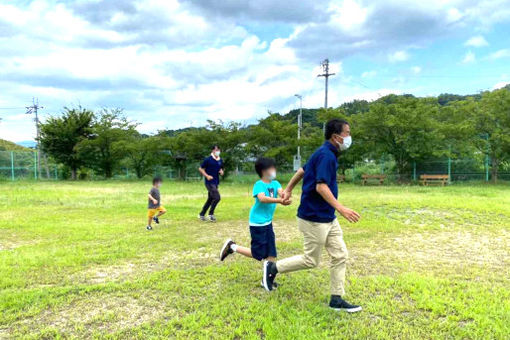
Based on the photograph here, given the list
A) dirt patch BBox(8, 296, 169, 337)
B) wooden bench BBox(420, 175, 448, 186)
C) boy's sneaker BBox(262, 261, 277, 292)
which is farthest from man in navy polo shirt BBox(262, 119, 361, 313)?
wooden bench BBox(420, 175, 448, 186)

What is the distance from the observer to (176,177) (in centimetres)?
2566

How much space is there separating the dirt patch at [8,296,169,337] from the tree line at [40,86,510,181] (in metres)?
17.1

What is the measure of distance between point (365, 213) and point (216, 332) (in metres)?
6.89

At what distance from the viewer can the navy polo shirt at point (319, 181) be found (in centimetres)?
329

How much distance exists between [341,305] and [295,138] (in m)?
18.1

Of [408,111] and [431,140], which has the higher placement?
[408,111]

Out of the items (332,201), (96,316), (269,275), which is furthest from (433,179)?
(96,316)

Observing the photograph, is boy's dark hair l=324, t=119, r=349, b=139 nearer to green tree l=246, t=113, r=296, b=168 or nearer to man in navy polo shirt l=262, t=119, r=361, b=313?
man in navy polo shirt l=262, t=119, r=361, b=313

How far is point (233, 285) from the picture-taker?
408 centimetres

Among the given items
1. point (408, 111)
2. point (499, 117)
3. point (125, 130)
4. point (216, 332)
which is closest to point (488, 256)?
point (216, 332)

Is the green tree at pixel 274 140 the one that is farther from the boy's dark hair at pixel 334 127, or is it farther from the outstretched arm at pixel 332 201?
the outstretched arm at pixel 332 201

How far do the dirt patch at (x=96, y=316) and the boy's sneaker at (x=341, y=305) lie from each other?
5.16 ft

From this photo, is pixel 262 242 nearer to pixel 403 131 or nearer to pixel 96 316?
pixel 96 316

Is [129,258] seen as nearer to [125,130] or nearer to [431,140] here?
[431,140]
